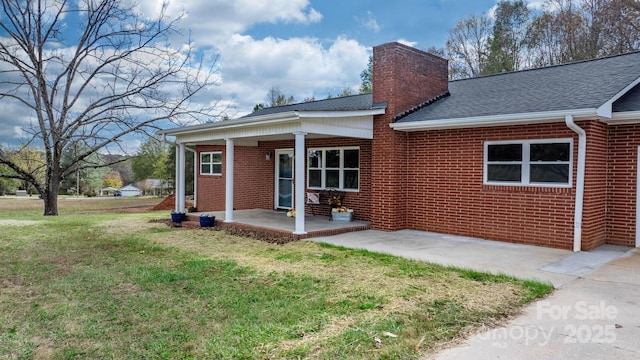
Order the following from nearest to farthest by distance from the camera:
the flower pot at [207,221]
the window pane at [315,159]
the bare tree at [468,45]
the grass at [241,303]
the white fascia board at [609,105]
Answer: the grass at [241,303], the white fascia board at [609,105], the flower pot at [207,221], the window pane at [315,159], the bare tree at [468,45]

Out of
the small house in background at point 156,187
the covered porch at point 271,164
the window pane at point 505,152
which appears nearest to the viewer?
the window pane at point 505,152

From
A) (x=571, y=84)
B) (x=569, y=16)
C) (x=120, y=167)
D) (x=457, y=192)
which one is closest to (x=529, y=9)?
(x=569, y=16)

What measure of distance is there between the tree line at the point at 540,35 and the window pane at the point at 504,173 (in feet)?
50.6

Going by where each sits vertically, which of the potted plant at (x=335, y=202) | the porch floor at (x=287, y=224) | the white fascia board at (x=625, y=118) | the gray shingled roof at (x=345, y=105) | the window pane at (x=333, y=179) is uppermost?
the gray shingled roof at (x=345, y=105)

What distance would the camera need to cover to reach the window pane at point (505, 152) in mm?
8484

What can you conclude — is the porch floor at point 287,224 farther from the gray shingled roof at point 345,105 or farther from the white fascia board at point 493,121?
the gray shingled roof at point 345,105

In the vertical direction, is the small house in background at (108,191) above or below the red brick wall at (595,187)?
below

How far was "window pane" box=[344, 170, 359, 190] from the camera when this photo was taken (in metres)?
11.7

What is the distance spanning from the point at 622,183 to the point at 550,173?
1.53 meters

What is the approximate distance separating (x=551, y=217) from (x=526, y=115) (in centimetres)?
207

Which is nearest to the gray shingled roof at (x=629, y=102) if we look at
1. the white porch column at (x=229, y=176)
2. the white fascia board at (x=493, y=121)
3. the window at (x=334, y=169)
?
the white fascia board at (x=493, y=121)

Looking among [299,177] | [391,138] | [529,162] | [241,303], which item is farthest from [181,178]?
[529,162]

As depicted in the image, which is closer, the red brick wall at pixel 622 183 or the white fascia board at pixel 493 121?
the white fascia board at pixel 493 121

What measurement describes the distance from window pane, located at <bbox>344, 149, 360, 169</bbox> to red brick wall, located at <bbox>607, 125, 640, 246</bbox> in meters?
5.80
